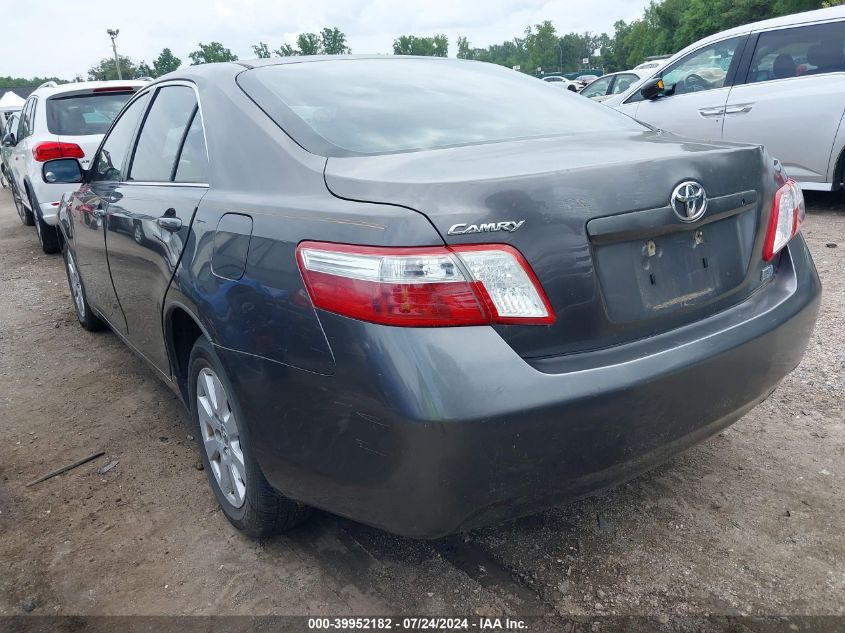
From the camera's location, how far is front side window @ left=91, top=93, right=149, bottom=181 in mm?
3469

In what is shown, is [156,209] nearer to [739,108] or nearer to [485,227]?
[485,227]

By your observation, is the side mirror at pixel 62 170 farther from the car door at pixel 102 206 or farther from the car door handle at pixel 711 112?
the car door handle at pixel 711 112

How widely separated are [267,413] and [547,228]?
921mm

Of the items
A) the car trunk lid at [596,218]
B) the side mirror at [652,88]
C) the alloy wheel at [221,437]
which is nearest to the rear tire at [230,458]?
the alloy wheel at [221,437]

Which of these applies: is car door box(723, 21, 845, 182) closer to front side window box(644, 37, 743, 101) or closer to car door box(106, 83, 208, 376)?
front side window box(644, 37, 743, 101)

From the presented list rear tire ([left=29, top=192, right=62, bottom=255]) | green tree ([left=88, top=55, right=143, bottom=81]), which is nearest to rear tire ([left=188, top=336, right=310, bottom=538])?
rear tire ([left=29, top=192, right=62, bottom=255])

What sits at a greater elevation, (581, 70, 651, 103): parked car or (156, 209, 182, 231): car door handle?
(156, 209, 182, 231): car door handle

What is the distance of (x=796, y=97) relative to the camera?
6301 mm

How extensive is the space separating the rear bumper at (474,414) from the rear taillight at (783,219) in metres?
0.26

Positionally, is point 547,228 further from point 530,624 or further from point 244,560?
point 244,560

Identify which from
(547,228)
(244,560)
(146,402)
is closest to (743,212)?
(547,228)

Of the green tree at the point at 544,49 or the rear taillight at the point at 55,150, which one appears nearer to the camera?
the rear taillight at the point at 55,150

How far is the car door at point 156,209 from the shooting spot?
2.55 m

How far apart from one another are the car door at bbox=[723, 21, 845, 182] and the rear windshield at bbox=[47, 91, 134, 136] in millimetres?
6033
